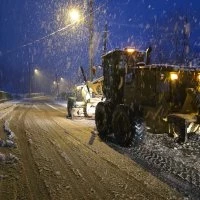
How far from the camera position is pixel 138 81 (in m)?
10.6

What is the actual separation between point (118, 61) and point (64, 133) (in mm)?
3497

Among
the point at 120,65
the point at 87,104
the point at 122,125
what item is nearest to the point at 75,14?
the point at 87,104

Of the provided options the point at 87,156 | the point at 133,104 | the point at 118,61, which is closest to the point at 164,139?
the point at 133,104

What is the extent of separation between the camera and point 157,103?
990 centimetres

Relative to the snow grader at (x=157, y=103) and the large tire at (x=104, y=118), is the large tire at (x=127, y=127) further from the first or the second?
the large tire at (x=104, y=118)

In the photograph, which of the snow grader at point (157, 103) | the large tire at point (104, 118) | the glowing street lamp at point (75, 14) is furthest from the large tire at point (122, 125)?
the glowing street lamp at point (75, 14)

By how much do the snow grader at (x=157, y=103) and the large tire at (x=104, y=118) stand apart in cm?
75

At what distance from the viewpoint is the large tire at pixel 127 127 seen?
10130 millimetres

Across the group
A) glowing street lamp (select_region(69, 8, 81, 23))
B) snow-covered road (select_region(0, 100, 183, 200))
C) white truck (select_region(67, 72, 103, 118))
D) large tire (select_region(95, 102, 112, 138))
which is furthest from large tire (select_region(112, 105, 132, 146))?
glowing street lamp (select_region(69, 8, 81, 23))

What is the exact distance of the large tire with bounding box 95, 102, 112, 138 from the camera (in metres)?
12.4

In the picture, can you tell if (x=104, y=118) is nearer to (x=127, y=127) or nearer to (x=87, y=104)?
(x=127, y=127)

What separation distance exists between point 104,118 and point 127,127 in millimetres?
2216

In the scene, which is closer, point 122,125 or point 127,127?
point 127,127

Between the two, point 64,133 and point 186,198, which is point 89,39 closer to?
point 64,133
